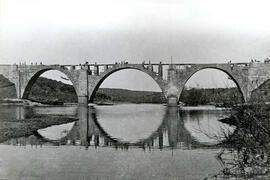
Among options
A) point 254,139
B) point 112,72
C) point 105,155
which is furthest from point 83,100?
point 254,139

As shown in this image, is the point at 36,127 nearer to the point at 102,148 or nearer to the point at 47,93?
the point at 102,148

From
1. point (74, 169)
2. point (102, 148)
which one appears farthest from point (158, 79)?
point (74, 169)

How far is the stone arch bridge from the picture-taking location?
179ft

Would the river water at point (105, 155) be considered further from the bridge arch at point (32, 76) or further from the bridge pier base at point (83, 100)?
the bridge arch at point (32, 76)

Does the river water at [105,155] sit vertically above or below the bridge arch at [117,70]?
below

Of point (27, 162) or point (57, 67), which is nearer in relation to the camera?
Result: point (27, 162)

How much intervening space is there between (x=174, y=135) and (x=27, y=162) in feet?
31.2

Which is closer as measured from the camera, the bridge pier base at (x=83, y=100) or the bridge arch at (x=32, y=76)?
the bridge pier base at (x=83, y=100)

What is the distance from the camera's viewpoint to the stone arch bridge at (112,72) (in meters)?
54.4

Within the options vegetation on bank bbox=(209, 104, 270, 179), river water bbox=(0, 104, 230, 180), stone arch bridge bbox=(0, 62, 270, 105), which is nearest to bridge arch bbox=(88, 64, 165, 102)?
stone arch bridge bbox=(0, 62, 270, 105)

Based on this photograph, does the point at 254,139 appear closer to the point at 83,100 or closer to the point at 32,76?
the point at 83,100

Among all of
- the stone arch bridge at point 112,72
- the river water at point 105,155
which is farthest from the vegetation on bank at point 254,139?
the stone arch bridge at point 112,72

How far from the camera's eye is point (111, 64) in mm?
59656

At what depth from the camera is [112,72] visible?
201ft
